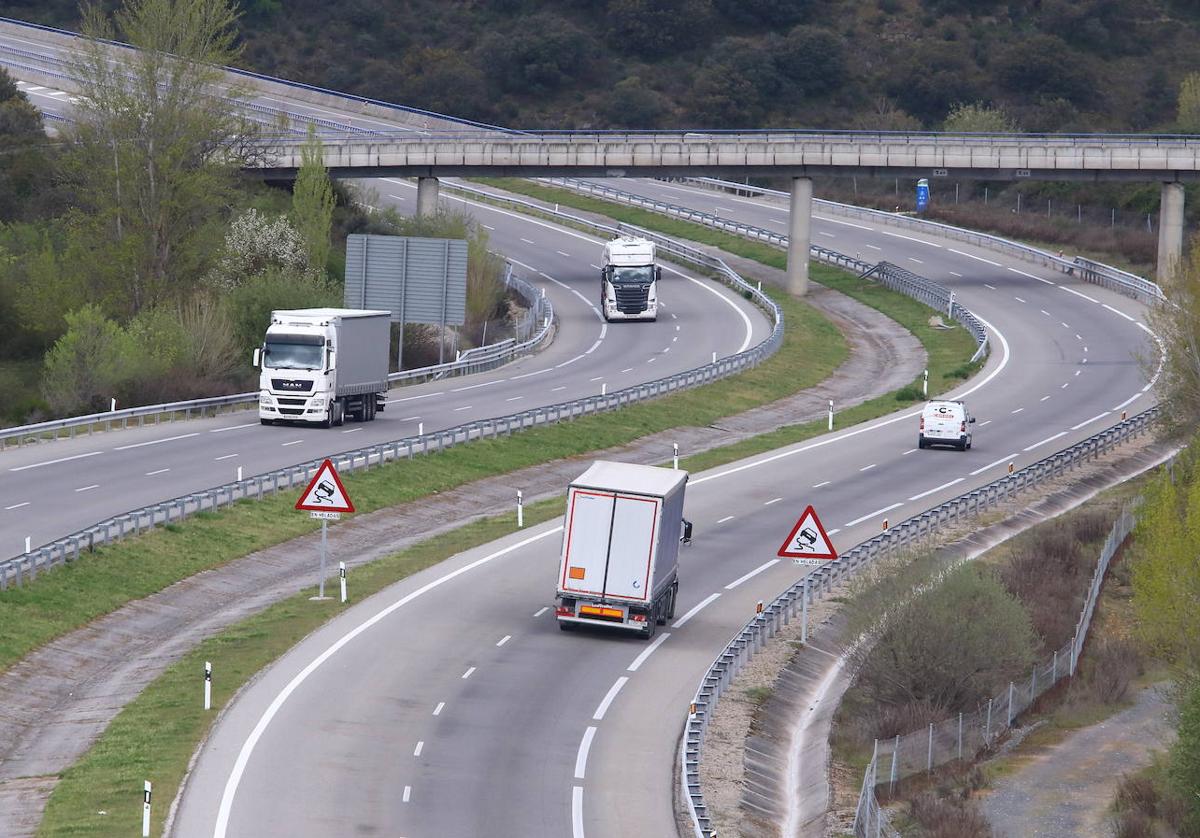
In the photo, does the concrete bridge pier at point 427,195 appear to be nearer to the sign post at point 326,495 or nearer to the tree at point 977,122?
the tree at point 977,122

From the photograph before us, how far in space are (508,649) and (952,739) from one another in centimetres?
845

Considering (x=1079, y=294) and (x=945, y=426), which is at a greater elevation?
(x=1079, y=294)

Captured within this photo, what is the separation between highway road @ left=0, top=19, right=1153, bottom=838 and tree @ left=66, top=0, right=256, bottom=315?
13.5m

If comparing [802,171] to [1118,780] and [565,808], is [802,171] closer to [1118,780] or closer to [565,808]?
[1118,780]

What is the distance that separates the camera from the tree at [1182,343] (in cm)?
5253

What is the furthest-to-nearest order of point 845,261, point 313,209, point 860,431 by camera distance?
point 845,261, point 313,209, point 860,431

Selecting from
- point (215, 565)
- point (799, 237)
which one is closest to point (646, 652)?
point (215, 565)

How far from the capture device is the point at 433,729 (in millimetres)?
28344

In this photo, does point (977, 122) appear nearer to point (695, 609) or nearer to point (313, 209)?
point (313, 209)

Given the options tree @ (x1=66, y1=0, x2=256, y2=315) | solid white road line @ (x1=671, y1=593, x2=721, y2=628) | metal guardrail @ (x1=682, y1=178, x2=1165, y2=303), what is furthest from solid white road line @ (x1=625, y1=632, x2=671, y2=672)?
metal guardrail @ (x1=682, y1=178, x2=1165, y2=303)

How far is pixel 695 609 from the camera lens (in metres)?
38.4

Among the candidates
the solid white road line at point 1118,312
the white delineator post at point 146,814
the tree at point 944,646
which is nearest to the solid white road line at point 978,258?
the solid white road line at point 1118,312

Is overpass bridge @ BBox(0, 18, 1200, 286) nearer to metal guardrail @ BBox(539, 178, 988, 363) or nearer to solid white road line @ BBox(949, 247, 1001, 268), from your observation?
metal guardrail @ BBox(539, 178, 988, 363)

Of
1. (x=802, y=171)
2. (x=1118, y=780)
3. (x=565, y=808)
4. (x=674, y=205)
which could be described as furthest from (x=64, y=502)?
(x=674, y=205)
